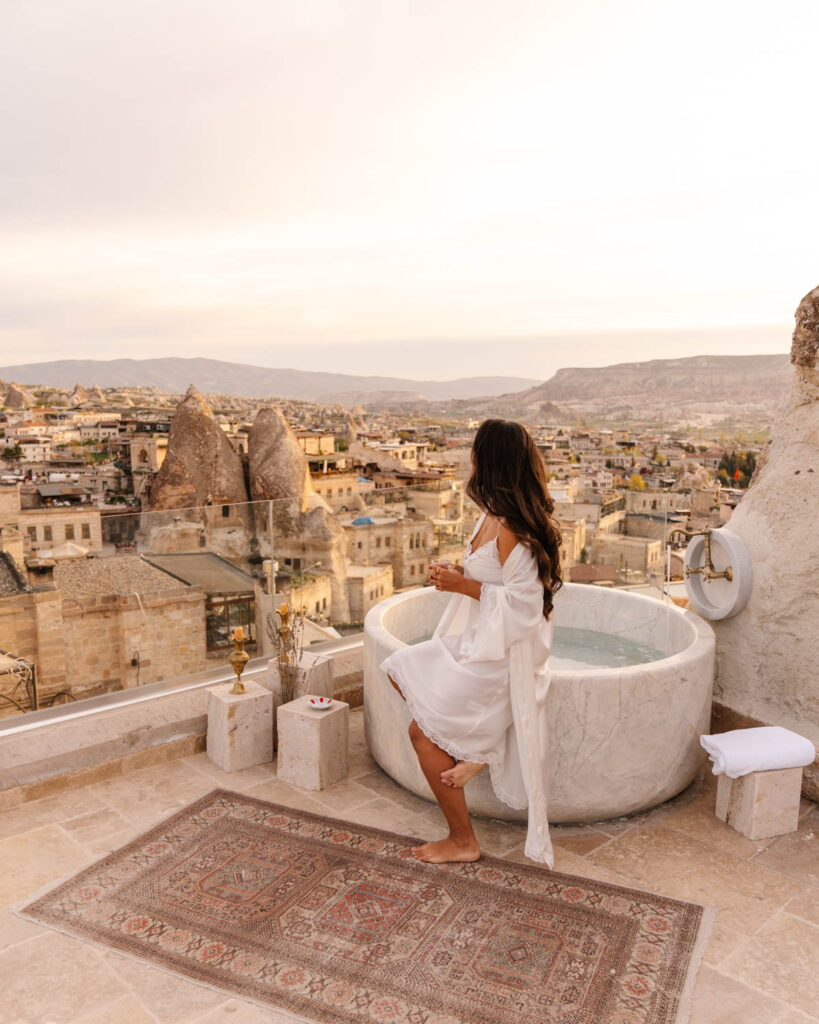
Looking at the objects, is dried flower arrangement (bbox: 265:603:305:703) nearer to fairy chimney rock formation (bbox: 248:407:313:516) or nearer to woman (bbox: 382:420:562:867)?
woman (bbox: 382:420:562:867)

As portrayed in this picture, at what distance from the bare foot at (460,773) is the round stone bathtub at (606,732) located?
0.75 feet

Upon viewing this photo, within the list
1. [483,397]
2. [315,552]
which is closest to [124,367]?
[483,397]

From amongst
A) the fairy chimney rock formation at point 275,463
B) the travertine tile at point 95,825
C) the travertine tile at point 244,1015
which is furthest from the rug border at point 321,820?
the fairy chimney rock formation at point 275,463

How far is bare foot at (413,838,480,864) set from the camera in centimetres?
233

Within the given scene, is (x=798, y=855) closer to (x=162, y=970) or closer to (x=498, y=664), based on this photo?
(x=498, y=664)

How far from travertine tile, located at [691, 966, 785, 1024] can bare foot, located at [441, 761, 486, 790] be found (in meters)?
0.77

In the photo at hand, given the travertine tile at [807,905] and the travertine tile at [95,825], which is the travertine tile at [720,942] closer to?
the travertine tile at [807,905]

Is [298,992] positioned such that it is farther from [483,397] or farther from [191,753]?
[483,397]

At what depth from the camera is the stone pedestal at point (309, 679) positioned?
10.2ft

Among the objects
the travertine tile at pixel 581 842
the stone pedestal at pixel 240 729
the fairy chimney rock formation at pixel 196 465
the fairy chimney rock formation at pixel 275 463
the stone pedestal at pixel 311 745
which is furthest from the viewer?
the fairy chimney rock formation at pixel 196 465

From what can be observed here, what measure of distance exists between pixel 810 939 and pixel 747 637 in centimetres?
129

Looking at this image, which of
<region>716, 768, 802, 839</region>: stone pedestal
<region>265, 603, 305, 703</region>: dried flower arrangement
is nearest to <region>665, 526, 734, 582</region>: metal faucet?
<region>716, 768, 802, 839</region>: stone pedestal

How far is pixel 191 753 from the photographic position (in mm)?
3105

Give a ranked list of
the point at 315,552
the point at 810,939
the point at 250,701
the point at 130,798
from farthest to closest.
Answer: the point at 315,552 < the point at 250,701 < the point at 130,798 < the point at 810,939
